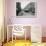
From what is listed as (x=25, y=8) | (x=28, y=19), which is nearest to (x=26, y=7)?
(x=25, y=8)

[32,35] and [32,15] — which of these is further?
[32,15]

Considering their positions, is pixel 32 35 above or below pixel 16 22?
below

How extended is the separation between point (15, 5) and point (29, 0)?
44 centimetres

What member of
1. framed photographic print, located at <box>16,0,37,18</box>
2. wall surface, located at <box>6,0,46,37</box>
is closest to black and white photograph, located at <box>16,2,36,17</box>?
framed photographic print, located at <box>16,0,37,18</box>

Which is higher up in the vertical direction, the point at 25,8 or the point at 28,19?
the point at 25,8

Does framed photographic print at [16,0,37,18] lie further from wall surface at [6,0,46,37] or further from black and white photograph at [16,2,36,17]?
wall surface at [6,0,46,37]

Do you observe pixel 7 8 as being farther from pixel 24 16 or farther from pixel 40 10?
pixel 40 10

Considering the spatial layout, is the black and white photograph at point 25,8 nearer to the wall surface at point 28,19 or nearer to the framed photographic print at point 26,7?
the framed photographic print at point 26,7

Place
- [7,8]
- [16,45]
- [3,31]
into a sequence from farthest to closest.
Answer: [7,8] → [3,31] → [16,45]

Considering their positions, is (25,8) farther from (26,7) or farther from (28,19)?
(28,19)

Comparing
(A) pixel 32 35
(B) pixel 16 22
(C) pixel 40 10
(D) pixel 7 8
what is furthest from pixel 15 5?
(A) pixel 32 35

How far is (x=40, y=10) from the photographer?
145 inches

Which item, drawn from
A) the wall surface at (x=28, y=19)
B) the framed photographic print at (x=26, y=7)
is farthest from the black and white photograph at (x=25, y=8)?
the wall surface at (x=28, y=19)

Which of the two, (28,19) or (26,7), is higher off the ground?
(26,7)
